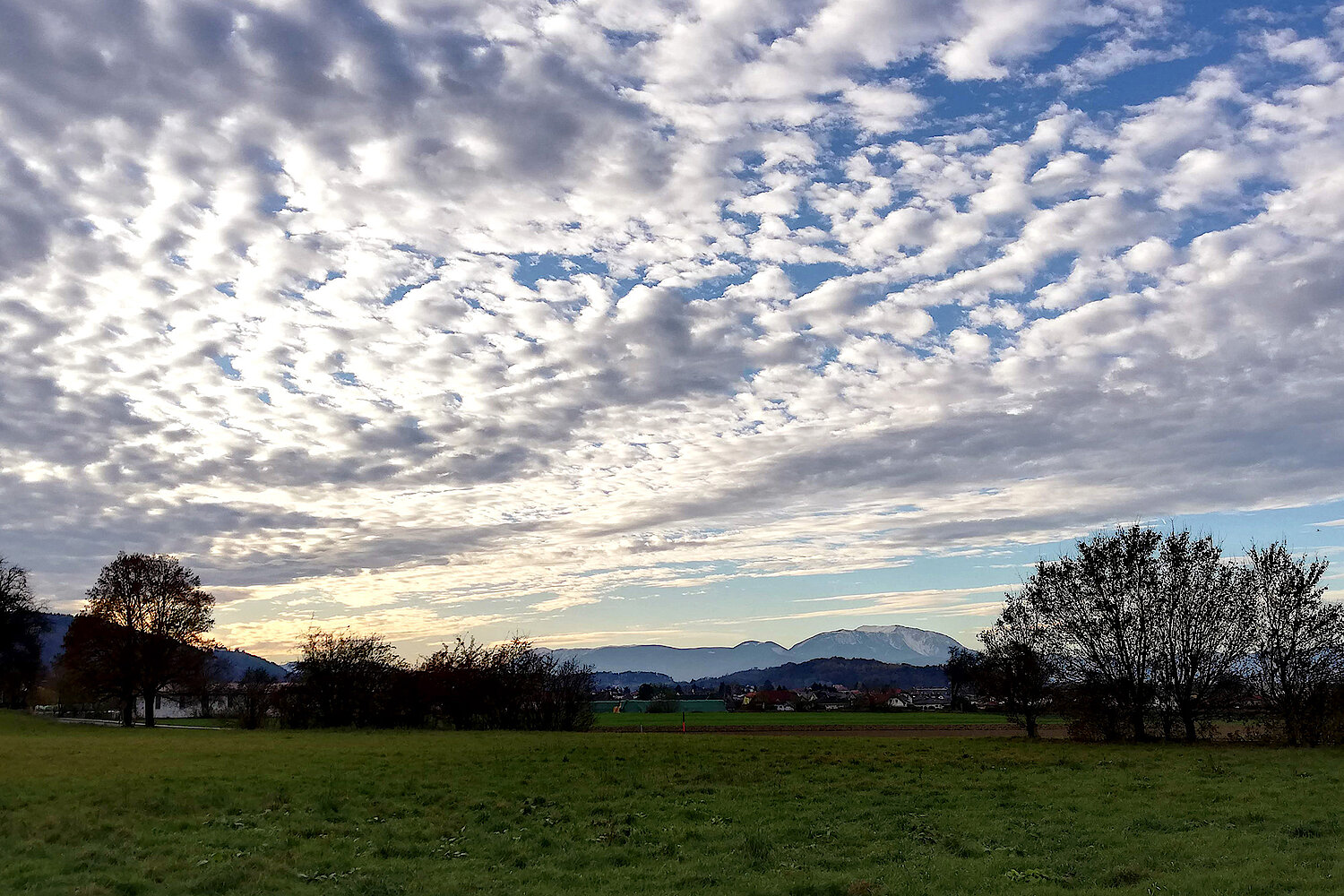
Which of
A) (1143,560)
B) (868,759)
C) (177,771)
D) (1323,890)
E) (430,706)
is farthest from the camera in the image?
(430,706)

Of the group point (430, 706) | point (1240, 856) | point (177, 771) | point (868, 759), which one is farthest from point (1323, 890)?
point (430, 706)

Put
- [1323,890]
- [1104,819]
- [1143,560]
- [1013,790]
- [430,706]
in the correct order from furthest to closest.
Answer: [430,706]
[1143,560]
[1013,790]
[1104,819]
[1323,890]

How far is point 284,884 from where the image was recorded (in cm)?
1554

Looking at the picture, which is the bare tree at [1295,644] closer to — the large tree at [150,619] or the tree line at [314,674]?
the tree line at [314,674]

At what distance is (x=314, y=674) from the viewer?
7169 cm

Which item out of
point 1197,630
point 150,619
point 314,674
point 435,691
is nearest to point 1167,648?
point 1197,630

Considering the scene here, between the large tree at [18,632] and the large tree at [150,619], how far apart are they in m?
26.0

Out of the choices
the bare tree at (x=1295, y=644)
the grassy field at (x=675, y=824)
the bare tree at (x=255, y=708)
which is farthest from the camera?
the bare tree at (x=255, y=708)

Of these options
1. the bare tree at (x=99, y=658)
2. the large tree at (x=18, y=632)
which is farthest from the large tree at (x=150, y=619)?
the large tree at (x=18, y=632)

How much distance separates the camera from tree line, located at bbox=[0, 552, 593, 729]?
69.1m

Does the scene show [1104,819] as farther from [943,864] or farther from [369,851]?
[369,851]

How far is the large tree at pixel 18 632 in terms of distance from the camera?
286 feet

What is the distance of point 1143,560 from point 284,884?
48489 mm

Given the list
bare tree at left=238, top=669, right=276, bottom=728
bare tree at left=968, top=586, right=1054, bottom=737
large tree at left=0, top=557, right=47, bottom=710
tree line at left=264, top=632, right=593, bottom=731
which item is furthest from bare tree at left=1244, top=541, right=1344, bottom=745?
large tree at left=0, top=557, right=47, bottom=710
